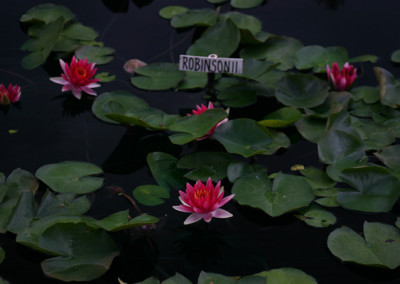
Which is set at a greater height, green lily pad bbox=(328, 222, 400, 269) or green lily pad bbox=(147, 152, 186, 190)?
green lily pad bbox=(328, 222, 400, 269)

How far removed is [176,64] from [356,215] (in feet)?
4.23

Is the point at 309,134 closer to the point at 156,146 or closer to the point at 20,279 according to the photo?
the point at 156,146

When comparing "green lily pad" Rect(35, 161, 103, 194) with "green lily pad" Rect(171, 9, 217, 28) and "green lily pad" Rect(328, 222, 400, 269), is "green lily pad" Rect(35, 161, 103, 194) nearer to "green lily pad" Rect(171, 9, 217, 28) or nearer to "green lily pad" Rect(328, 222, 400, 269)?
"green lily pad" Rect(328, 222, 400, 269)

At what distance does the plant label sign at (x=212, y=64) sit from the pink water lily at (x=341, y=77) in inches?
17.9

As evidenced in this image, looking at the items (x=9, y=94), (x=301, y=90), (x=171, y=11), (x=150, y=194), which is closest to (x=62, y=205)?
(x=150, y=194)

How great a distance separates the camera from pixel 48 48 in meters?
2.78

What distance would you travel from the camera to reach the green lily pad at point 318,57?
2.74 metres

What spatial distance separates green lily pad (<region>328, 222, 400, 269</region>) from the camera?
1675 mm

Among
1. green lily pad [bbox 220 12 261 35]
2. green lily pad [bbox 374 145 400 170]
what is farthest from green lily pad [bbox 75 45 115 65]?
green lily pad [bbox 374 145 400 170]

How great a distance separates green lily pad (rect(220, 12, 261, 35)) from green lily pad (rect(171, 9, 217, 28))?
74 millimetres

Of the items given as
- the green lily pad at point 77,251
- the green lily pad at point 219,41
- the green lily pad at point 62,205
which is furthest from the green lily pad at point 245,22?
Result: the green lily pad at point 77,251

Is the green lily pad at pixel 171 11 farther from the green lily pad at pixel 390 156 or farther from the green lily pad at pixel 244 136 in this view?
the green lily pad at pixel 390 156

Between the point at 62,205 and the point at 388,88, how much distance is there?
159 centimetres

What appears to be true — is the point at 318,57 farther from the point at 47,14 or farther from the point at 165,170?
the point at 47,14
